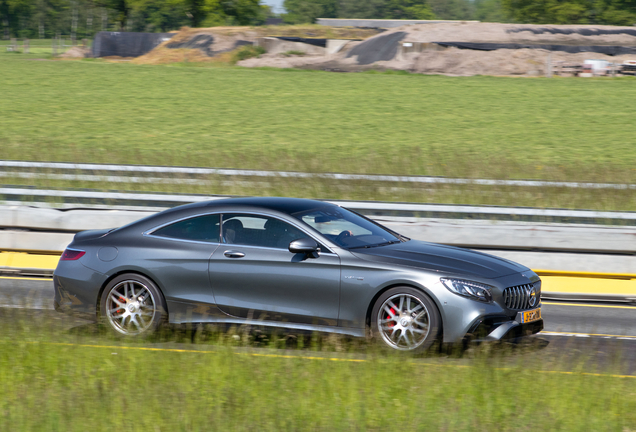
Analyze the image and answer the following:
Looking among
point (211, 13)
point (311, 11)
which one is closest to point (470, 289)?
point (211, 13)

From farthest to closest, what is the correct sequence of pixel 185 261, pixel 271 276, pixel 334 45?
pixel 334 45
pixel 185 261
pixel 271 276

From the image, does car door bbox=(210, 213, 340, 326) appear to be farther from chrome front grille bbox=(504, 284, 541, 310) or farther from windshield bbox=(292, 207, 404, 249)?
chrome front grille bbox=(504, 284, 541, 310)

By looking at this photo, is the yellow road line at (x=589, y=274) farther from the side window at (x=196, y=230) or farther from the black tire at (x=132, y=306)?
the black tire at (x=132, y=306)

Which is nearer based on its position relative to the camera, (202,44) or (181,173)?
(181,173)

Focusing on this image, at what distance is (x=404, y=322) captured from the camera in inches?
275

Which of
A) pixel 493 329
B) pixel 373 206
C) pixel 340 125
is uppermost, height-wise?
pixel 493 329

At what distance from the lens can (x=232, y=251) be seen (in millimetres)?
7566

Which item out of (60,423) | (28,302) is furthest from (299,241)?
(28,302)

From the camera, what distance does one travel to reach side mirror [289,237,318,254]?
283 inches

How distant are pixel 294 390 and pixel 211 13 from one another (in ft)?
312

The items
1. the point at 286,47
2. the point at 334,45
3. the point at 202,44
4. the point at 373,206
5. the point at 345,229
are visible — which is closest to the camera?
the point at 345,229

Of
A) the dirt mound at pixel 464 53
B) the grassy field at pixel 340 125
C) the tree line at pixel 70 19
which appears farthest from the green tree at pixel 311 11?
the grassy field at pixel 340 125

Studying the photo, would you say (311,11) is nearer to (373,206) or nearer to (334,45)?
(334,45)

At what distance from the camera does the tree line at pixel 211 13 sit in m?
90.2
